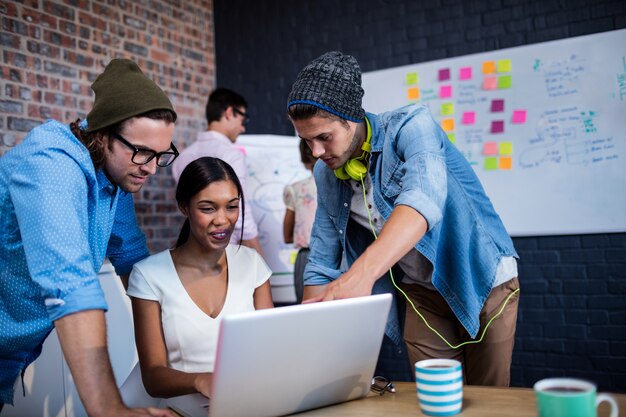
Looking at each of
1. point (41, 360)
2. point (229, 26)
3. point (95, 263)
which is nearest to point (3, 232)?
point (95, 263)

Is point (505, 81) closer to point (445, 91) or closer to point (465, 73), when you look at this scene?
point (465, 73)

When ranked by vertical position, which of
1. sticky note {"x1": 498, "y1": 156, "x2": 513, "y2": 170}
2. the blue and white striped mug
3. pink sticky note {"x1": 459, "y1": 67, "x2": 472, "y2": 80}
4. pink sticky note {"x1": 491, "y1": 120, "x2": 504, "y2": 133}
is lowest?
the blue and white striped mug

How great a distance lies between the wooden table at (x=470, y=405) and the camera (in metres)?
1.10

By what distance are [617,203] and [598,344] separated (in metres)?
0.80

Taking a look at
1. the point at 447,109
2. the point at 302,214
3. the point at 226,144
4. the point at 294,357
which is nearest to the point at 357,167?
the point at 294,357

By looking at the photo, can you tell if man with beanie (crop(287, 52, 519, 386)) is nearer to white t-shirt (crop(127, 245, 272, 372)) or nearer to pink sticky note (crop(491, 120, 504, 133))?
white t-shirt (crop(127, 245, 272, 372))

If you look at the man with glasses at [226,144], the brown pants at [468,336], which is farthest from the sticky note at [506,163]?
the brown pants at [468,336]

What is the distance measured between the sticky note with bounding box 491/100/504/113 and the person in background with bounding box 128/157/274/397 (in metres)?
2.23

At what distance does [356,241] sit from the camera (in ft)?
5.91

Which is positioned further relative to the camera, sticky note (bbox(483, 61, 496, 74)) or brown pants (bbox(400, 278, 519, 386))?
sticky note (bbox(483, 61, 496, 74))

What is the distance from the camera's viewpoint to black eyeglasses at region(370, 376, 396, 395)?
1.31m

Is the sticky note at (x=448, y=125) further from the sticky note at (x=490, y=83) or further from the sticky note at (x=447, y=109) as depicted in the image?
the sticky note at (x=490, y=83)

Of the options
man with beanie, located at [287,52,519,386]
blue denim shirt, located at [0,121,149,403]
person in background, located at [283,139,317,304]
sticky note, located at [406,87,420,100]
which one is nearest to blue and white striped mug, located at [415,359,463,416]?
man with beanie, located at [287,52,519,386]

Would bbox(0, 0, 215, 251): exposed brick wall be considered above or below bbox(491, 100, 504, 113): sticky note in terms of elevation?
above
